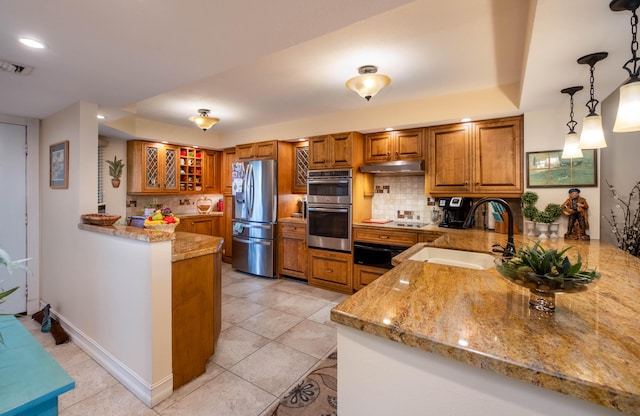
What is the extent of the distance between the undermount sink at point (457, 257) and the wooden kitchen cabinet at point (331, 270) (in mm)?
1668

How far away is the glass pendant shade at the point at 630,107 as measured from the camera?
1.16 m

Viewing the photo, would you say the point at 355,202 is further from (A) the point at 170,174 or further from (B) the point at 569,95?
(A) the point at 170,174

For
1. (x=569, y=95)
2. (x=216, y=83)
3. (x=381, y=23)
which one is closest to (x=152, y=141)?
(x=216, y=83)

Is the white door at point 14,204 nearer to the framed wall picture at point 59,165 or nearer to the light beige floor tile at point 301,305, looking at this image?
the framed wall picture at point 59,165

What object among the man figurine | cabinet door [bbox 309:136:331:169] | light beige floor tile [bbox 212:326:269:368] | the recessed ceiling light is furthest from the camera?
cabinet door [bbox 309:136:331:169]

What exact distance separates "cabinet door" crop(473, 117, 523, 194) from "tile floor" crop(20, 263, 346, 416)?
7.47ft

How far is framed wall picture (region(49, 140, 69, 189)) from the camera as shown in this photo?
2.77 m

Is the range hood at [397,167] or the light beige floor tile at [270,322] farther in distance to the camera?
the range hood at [397,167]

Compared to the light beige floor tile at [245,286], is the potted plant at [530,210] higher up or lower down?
higher up

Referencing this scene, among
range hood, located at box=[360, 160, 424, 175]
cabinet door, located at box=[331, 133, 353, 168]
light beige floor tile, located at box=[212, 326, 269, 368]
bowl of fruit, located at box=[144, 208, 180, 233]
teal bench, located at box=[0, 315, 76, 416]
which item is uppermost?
cabinet door, located at box=[331, 133, 353, 168]

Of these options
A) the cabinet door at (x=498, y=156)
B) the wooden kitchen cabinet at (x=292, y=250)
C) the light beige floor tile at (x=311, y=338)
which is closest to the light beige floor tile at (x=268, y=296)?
the wooden kitchen cabinet at (x=292, y=250)

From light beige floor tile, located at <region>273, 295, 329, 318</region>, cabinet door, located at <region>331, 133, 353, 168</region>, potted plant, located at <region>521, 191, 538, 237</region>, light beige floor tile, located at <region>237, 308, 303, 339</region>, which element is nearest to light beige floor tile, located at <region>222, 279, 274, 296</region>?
light beige floor tile, located at <region>273, 295, 329, 318</region>

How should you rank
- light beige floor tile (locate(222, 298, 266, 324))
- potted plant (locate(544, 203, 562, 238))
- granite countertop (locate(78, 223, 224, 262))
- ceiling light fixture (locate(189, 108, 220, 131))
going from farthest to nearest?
ceiling light fixture (locate(189, 108, 220, 131)), light beige floor tile (locate(222, 298, 266, 324)), potted plant (locate(544, 203, 562, 238)), granite countertop (locate(78, 223, 224, 262))

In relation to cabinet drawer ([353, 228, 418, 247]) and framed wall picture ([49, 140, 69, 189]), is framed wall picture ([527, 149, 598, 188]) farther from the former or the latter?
framed wall picture ([49, 140, 69, 189])
